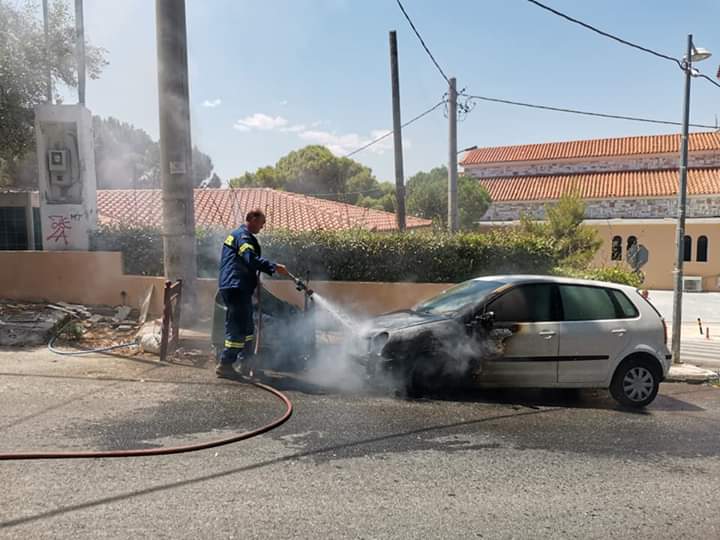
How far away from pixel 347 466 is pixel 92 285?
7654 millimetres

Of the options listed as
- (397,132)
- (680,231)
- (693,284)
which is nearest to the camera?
(680,231)

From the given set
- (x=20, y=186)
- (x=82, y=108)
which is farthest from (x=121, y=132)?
(x=82, y=108)

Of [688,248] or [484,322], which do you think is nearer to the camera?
[484,322]

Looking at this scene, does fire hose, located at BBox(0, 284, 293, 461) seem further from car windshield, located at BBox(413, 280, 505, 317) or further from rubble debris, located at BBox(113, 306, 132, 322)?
rubble debris, located at BBox(113, 306, 132, 322)

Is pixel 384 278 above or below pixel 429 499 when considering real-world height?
above

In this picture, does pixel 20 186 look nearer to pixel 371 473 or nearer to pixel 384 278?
pixel 384 278

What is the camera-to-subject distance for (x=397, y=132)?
13.9m

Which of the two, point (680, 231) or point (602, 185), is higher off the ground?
point (602, 185)

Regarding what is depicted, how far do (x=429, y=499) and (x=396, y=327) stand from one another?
2596mm

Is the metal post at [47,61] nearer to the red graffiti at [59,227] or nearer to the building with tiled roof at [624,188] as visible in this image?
the red graffiti at [59,227]

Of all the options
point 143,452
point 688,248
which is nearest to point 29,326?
point 143,452

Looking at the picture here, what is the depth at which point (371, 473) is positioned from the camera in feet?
12.9

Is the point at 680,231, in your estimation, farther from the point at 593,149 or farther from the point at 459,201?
the point at 593,149

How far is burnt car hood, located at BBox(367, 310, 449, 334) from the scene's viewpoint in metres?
A: 6.01
